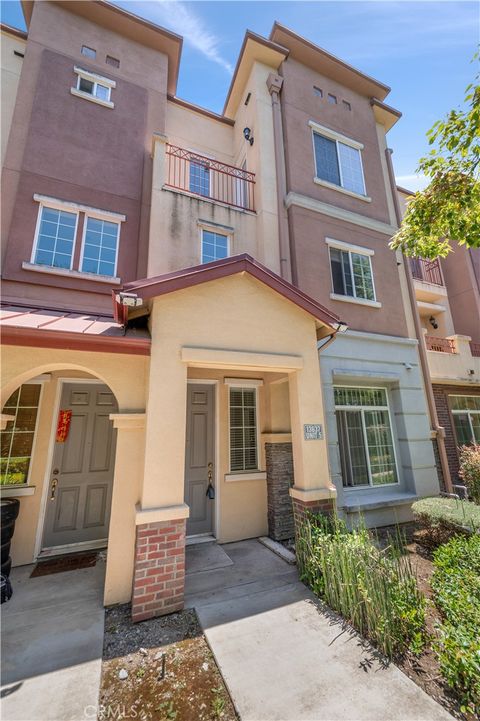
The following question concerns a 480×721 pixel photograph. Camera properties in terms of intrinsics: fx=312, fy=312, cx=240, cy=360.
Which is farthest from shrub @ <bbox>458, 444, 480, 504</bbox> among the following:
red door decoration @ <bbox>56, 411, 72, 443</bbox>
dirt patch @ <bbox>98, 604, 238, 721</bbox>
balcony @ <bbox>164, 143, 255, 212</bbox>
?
red door decoration @ <bbox>56, 411, 72, 443</bbox>

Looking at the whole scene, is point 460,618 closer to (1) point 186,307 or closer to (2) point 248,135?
(1) point 186,307

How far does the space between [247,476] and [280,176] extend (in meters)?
7.82

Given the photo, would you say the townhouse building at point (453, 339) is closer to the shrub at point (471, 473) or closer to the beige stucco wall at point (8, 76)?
the shrub at point (471, 473)

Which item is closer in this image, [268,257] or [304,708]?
[304,708]

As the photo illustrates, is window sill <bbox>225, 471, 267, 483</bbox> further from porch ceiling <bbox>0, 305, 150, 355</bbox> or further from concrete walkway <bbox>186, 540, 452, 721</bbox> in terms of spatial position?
porch ceiling <bbox>0, 305, 150, 355</bbox>

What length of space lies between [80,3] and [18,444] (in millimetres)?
11331

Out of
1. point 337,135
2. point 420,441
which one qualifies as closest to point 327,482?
point 420,441

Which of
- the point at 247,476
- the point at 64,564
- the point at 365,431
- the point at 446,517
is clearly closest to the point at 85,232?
the point at 247,476

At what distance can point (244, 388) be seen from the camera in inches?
280

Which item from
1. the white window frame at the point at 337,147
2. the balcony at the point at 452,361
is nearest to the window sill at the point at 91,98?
the white window frame at the point at 337,147

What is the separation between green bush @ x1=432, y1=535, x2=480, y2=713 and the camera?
8.73ft

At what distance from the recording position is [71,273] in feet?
21.3

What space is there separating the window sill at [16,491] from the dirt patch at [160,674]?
2.69 metres

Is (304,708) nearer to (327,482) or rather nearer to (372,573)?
(372,573)
